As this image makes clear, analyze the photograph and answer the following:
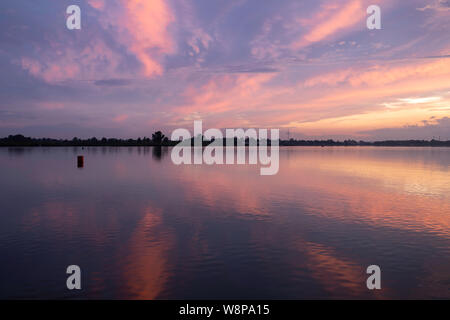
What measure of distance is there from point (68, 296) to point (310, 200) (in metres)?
23.4

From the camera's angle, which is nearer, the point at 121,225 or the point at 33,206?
the point at 121,225

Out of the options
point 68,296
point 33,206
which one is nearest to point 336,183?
point 33,206

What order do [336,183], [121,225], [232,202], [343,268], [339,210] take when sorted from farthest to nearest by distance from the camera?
1. [336,183]
2. [232,202]
3. [339,210]
4. [121,225]
5. [343,268]

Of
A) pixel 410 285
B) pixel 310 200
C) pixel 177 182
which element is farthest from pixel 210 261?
pixel 177 182

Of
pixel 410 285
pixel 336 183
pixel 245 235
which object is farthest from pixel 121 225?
pixel 336 183

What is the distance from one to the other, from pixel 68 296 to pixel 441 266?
50.1 ft

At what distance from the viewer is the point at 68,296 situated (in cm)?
1119

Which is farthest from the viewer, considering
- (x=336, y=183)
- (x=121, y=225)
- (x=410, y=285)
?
(x=336, y=183)

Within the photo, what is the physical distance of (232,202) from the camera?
29.3 m

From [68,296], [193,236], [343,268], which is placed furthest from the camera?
[193,236]

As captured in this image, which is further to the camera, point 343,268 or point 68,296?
point 343,268

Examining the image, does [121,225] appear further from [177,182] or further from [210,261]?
[177,182]
